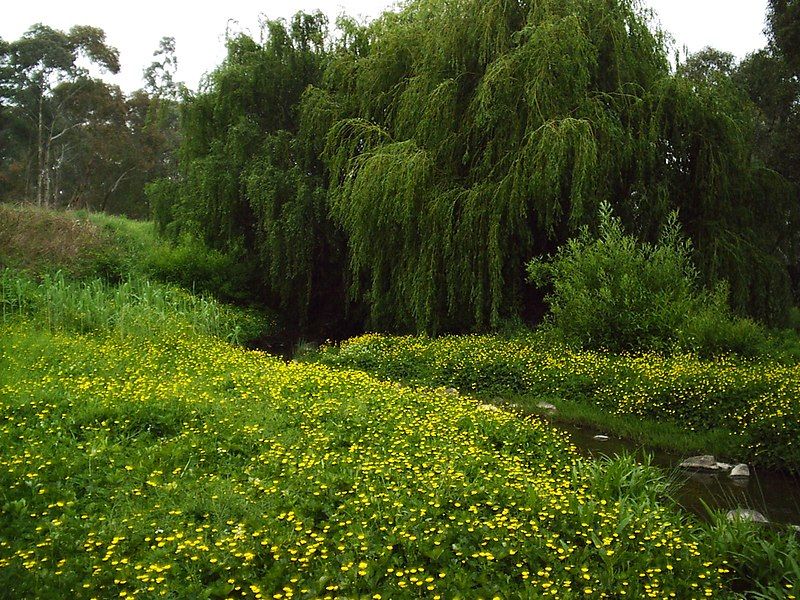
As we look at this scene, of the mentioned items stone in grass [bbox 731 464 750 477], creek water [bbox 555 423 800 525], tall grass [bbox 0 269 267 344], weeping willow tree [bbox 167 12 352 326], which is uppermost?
weeping willow tree [bbox 167 12 352 326]

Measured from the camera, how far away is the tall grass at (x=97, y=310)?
396 inches

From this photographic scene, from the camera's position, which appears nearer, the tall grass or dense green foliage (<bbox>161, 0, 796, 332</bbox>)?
the tall grass

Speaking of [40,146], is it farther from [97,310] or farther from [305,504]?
[305,504]

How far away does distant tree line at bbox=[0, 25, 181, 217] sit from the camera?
25.7 metres

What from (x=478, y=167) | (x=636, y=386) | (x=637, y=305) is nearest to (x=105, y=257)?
(x=478, y=167)

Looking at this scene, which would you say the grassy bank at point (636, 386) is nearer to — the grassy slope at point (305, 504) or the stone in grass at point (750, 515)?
the stone in grass at point (750, 515)

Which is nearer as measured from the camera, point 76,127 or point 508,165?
point 508,165

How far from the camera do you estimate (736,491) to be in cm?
589

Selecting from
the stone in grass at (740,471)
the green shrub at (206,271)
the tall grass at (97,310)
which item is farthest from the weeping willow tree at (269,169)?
the stone in grass at (740,471)

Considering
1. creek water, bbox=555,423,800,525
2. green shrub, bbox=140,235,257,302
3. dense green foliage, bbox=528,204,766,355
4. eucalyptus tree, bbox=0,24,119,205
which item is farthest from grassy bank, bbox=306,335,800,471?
eucalyptus tree, bbox=0,24,119,205

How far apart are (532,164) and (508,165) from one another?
0.76 m

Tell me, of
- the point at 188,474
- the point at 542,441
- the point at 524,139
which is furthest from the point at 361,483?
the point at 524,139

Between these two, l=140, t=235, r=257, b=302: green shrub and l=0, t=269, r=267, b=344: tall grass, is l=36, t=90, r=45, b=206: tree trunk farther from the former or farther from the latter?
l=0, t=269, r=267, b=344: tall grass

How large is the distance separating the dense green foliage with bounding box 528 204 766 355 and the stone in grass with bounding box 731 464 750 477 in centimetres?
307
